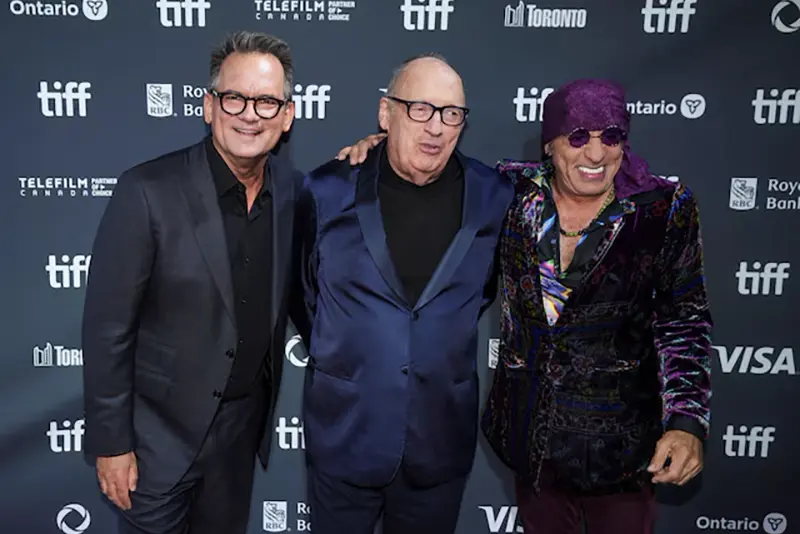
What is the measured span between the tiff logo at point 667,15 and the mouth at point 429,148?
3.44ft

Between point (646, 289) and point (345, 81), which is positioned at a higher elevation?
point (345, 81)

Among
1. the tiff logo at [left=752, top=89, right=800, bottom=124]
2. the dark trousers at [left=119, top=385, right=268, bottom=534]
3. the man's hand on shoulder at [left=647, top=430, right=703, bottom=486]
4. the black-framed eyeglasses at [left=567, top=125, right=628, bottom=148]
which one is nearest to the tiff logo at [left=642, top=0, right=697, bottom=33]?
the tiff logo at [left=752, top=89, right=800, bottom=124]

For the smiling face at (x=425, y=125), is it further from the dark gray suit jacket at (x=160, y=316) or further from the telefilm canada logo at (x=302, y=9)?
the telefilm canada logo at (x=302, y=9)

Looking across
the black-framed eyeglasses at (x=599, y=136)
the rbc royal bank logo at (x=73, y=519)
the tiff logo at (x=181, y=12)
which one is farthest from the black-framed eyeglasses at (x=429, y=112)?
the rbc royal bank logo at (x=73, y=519)

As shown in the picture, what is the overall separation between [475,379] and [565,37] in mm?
1210

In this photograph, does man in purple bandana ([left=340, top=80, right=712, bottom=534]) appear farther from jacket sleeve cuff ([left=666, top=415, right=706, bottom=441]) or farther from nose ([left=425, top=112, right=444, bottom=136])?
nose ([left=425, top=112, right=444, bottom=136])

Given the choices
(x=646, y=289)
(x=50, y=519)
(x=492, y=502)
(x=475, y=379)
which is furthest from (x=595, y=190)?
(x=50, y=519)

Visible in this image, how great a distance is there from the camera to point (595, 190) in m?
1.74

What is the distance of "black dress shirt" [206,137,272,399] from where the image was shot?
1.84 meters

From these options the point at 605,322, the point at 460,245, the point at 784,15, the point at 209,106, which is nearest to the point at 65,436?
the point at 209,106

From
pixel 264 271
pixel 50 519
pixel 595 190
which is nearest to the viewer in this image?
pixel 595 190

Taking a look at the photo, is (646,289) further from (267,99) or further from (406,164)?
(267,99)

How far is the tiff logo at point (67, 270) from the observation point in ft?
7.97

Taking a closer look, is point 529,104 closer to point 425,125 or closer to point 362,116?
point 362,116
